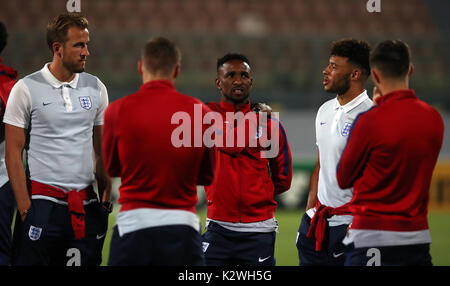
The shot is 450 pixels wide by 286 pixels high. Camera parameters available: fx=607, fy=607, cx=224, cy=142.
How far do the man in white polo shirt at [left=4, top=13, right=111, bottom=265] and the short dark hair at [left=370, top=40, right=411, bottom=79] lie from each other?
1.85 meters

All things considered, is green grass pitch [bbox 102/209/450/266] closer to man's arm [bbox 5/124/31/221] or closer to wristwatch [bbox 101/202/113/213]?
wristwatch [bbox 101/202/113/213]

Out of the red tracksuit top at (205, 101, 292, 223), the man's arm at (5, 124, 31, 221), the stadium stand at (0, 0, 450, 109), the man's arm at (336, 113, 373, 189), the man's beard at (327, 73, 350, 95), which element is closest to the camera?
the man's arm at (336, 113, 373, 189)

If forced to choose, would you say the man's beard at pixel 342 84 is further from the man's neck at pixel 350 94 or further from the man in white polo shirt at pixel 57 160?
the man in white polo shirt at pixel 57 160

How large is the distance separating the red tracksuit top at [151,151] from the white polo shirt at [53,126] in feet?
2.39

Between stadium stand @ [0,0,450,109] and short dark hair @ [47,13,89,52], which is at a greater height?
stadium stand @ [0,0,450,109]

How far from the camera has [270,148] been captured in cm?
452

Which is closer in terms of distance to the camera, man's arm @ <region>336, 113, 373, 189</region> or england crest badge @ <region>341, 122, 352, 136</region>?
man's arm @ <region>336, 113, 373, 189</region>

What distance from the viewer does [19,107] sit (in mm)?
3738

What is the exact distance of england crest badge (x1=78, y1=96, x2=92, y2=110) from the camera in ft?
12.9

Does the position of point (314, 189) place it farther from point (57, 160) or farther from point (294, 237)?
point (294, 237)

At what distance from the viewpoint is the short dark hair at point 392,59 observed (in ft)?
10.9

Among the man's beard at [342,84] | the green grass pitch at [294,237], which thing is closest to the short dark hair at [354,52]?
the man's beard at [342,84]

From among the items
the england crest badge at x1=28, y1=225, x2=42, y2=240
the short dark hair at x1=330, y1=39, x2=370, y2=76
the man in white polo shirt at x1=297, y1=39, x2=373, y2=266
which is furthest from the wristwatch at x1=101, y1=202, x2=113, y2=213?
the short dark hair at x1=330, y1=39, x2=370, y2=76

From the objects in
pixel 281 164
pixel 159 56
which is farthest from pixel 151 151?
pixel 281 164
